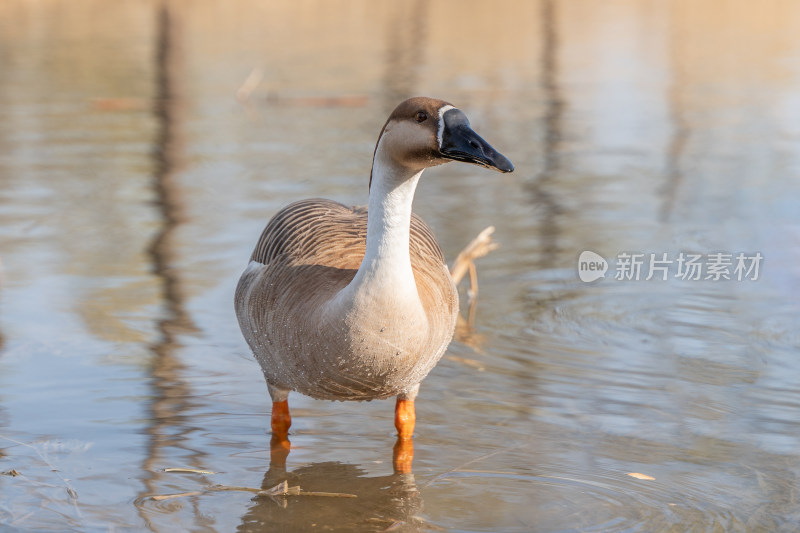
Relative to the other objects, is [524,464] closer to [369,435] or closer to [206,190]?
[369,435]

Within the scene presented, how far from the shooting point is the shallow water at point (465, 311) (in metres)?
4.96

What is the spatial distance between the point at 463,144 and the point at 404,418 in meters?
1.77

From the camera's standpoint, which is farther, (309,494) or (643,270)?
(643,270)

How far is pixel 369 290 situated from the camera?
4.57 m

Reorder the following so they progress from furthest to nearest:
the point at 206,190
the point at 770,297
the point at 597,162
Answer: the point at 597,162 < the point at 206,190 < the point at 770,297

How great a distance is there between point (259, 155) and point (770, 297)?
773cm

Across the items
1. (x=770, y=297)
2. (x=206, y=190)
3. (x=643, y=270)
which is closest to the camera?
(x=770, y=297)

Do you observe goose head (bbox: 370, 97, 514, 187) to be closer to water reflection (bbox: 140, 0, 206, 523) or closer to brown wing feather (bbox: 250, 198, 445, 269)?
brown wing feather (bbox: 250, 198, 445, 269)

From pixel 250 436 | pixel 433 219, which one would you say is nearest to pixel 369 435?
pixel 250 436

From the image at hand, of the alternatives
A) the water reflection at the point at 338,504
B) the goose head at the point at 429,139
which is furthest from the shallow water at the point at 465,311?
the goose head at the point at 429,139

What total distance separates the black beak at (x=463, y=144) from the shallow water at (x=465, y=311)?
1.66 metres

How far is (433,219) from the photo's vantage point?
10242 mm

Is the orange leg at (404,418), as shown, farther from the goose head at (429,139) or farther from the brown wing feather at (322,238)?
the goose head at (429,139)

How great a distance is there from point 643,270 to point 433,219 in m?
2.42
